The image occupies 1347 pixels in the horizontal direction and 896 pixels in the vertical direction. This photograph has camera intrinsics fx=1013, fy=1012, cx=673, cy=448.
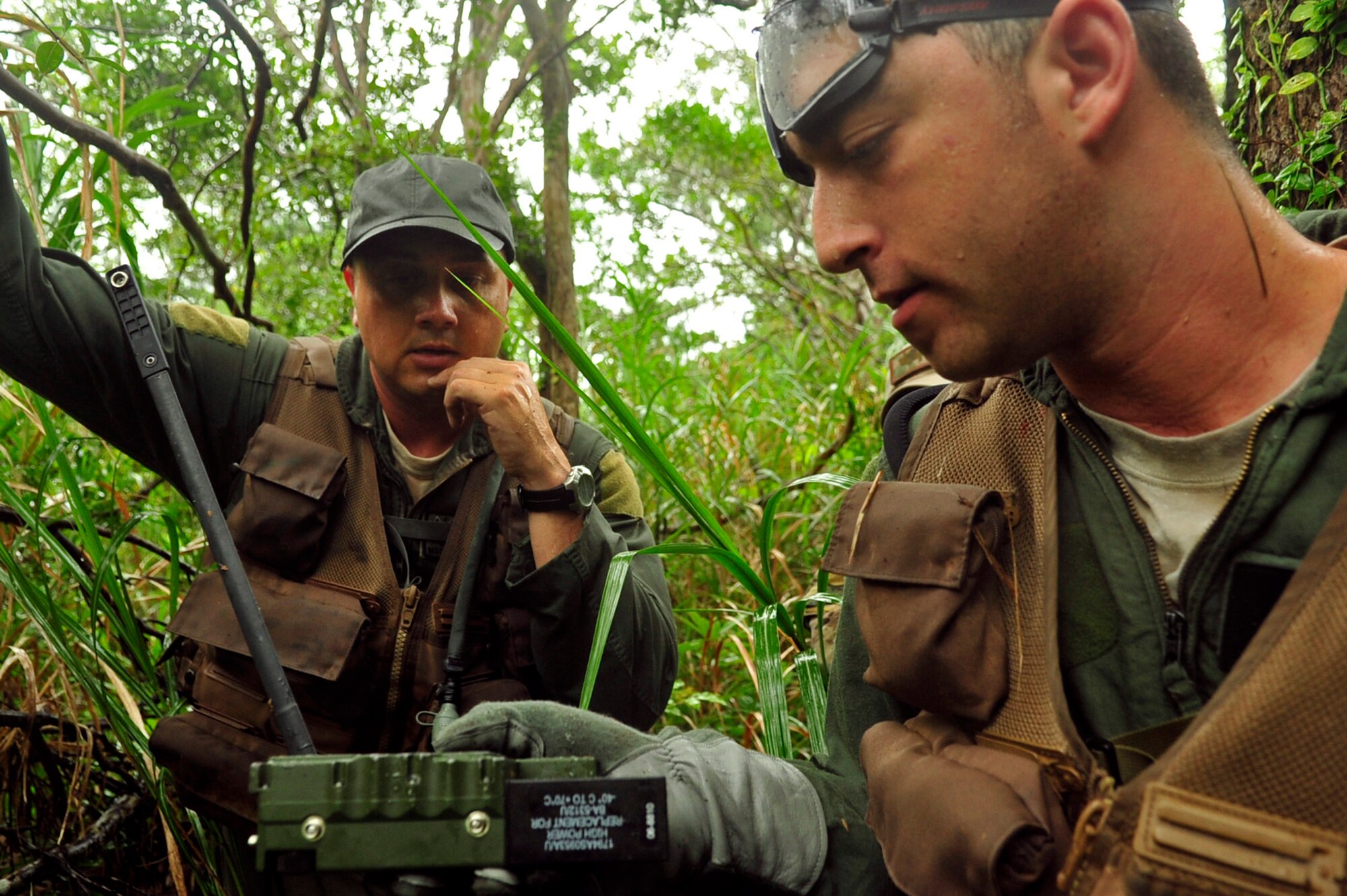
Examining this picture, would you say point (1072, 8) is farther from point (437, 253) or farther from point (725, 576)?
point (725, 576)

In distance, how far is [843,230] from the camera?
147cm

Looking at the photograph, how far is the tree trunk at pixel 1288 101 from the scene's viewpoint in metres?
2.07

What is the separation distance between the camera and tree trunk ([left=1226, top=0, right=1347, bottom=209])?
6.79 feet

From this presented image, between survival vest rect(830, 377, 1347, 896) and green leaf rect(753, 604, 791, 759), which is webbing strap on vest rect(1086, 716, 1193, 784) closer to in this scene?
survival vest rect(830, 377, 1347, 896)

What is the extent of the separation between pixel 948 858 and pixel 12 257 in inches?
93.7

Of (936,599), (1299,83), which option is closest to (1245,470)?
(936,599)

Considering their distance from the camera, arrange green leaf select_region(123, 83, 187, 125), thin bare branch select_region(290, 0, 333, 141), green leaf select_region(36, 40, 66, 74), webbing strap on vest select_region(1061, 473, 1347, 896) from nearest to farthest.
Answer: webbing strap on vest select_region(1061, 473, 1347, 896) → green leaf select_region(36, 40, 66, 74) → green leaf select_region(123, 83, 187, 125) → thin bare branch select_region(290, 0, 333, 141)

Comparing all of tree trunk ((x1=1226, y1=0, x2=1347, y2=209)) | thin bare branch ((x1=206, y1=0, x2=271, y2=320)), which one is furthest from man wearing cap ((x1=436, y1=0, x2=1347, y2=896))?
thin bare branch ((x1=206, y1=0, x2=271, y2=320))

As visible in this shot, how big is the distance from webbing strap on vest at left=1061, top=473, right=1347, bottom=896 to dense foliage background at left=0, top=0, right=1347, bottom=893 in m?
0.94

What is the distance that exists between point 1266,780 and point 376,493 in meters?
2.22

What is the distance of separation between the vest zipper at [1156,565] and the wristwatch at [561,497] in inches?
53.2

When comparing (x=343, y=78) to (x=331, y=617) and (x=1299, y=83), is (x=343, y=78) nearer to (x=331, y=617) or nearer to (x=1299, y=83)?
(x=331, y=617)

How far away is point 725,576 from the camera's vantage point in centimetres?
371

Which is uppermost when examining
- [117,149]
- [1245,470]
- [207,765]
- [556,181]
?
[556,181]
